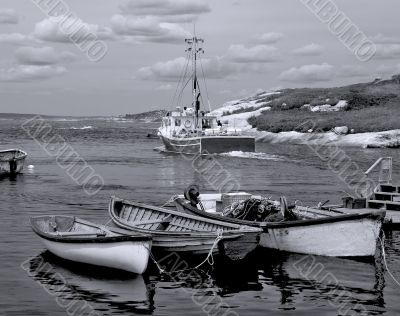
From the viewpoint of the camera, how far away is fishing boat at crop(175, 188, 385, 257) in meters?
19.7

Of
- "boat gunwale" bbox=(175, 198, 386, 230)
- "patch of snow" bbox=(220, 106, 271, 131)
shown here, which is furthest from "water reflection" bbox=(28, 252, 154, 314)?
→ "patch of snow" bbox=(220, 106, 271, 131)

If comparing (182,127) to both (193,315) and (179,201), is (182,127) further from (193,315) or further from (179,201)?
(193,315)

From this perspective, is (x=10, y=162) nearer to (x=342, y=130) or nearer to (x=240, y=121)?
(x=342, y=130)

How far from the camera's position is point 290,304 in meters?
16.0

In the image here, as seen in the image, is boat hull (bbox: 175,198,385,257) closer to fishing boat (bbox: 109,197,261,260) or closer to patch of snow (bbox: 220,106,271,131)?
fishing boat (bbox: 109,197,261,260)


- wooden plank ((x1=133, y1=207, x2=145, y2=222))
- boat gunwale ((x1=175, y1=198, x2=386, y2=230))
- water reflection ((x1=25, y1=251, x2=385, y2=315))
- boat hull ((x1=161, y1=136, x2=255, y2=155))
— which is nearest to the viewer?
water reflection ((x1=25, y1=251, x2=385, y2=315))

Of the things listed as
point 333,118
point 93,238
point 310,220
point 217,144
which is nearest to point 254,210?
point 310,220

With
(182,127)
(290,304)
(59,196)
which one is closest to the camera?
(290,304)

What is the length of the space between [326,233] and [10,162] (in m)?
30.4

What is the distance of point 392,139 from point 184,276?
6266 cm

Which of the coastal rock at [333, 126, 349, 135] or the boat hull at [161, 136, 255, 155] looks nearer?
the boat hull at [161, 136, 255, 155]

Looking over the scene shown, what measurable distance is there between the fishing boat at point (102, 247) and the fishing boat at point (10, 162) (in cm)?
2565

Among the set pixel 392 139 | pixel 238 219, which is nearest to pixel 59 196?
pixel 238 219

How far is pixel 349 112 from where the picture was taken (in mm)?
105500
